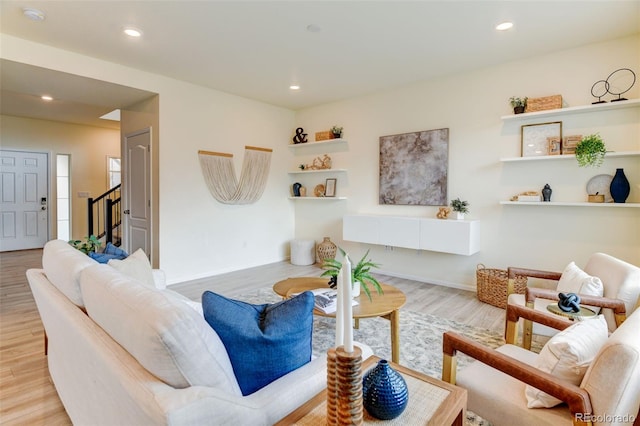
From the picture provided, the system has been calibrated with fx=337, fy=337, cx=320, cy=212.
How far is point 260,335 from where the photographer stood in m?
1.12

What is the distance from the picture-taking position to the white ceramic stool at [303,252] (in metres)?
5.75

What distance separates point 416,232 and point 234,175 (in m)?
2.88

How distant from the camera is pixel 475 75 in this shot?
4.21m

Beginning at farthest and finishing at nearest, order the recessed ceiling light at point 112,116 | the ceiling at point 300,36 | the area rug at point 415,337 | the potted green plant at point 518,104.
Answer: the recessed ceiling light at point 112,116
the potted green plant at point 518,104
the ceiling at point 300,36
the area rug at point 415,337

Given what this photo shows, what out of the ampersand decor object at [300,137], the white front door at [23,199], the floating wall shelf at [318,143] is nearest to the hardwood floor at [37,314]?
the white front door at [23,199]

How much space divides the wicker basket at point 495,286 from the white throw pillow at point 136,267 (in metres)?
3.38

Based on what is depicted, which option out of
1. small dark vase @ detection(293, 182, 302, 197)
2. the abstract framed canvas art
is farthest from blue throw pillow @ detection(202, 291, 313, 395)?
small dark vase @ detection(293, 182, 302, 197)

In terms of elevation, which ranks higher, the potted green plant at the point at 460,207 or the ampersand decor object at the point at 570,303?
the potted green plant at the point at 460,207

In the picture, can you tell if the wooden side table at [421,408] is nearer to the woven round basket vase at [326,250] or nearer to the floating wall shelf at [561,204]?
the floating wall shelf at [561,204]

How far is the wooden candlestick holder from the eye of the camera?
35.2 inches

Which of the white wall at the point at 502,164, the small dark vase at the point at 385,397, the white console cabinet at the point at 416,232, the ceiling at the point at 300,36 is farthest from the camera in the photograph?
the white console cabinet at the point at 416,232

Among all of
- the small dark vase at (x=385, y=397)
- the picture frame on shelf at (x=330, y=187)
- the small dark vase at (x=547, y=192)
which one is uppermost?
the picture frame on shelf at (x=330, y=187)

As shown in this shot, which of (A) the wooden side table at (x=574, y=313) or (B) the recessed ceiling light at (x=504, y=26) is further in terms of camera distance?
(B) the recessed ceiling light at (x=504, y=26)

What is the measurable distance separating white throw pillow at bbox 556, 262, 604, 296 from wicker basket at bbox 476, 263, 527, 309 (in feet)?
3.31
